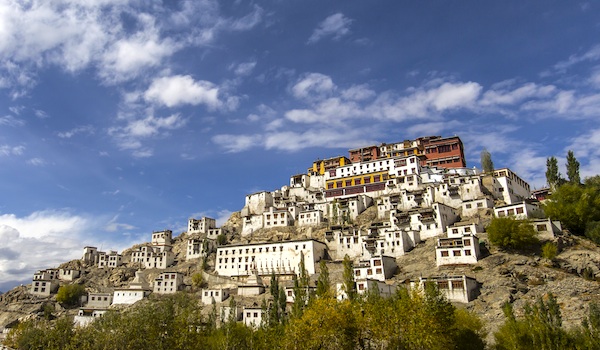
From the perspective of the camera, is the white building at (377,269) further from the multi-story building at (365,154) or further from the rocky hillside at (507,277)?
the multi-story building at (365,154)

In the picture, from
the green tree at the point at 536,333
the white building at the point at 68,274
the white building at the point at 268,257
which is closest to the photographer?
the green tree at the point at 536,333

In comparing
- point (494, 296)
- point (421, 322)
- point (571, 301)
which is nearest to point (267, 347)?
point (421, 322)

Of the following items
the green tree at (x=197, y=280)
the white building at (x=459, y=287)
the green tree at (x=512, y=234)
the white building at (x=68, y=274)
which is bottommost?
the white building at (x=459, y=287)

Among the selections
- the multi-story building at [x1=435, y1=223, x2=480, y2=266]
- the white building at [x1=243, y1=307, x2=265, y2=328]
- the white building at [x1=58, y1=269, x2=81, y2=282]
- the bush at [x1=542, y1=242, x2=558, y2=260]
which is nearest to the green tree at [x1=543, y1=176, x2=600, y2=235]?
the bush at [x1=542, y1=242, x2=558, y2=260]

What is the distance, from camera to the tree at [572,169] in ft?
253

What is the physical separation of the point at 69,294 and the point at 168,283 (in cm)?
1807

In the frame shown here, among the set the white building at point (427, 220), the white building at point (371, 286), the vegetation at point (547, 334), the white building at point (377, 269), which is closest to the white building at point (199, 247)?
the white building at point (377, 269)

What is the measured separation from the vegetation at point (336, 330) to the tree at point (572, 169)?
4768 cm

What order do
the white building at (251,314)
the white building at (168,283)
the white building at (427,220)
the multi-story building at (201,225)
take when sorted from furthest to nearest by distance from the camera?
the multi-story building at (201,225), the white building at (168,283), the white building at (427,220), the white building at (251,314)

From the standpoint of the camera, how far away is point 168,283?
80750 millimetres

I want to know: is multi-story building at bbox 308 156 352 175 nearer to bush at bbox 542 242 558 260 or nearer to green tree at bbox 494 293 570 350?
bush at bbox 542 242 558 260

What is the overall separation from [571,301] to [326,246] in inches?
1593

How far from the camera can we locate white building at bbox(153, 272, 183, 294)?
80.1 m

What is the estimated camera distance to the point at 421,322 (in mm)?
30703
